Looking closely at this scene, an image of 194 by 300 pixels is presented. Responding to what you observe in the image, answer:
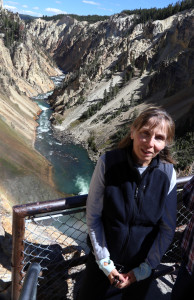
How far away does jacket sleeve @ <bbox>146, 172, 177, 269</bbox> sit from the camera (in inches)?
117

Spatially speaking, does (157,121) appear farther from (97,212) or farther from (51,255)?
(51,255)

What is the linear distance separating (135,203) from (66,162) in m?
38.4

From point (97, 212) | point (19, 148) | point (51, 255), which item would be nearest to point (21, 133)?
point (19, 148)

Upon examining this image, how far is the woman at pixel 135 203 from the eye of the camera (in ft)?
9.33

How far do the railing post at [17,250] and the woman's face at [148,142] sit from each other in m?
1.45

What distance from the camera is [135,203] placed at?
2.83 m

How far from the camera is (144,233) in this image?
2934mm

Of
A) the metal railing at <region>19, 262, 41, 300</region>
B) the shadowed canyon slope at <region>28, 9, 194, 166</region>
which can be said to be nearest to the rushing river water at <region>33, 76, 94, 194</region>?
the shadowed canyon slope at <region>28, 9, 194, 166</region>

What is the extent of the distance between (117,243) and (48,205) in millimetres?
873

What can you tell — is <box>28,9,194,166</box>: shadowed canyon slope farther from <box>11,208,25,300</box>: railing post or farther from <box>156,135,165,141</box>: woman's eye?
<box>156,135,165,141</box>: woman's eye

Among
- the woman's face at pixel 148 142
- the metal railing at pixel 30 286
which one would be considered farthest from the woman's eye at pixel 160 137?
the metal railing at pixel 30 286

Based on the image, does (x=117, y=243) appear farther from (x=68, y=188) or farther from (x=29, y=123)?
(x=29, y=123)

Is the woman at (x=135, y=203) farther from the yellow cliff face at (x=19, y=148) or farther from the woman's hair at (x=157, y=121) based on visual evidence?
the yellow cliff face at (x=19, y=148)

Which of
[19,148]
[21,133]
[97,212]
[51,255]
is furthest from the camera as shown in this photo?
[21,133]
